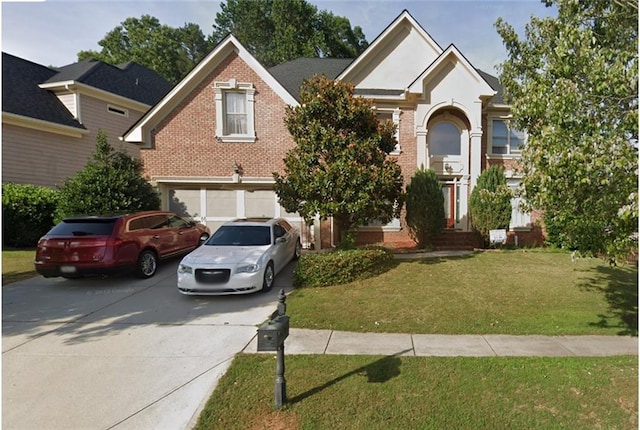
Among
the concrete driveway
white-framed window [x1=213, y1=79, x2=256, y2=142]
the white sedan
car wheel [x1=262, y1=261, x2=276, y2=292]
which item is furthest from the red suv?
white-framed window [x1=213, y1=79, x2=256, y2=142]

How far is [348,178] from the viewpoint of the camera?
7.43m

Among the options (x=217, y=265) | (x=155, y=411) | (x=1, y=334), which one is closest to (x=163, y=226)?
(x=217, y=265)

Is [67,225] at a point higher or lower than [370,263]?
higher

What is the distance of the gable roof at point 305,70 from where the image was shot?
15.5 meters

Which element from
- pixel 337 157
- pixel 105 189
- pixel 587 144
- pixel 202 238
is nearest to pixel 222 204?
pixel 202 238

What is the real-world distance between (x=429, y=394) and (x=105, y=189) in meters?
10.4

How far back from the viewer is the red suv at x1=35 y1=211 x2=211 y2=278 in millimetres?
7090

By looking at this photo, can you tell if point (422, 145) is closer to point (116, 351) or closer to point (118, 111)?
point (116, 351)

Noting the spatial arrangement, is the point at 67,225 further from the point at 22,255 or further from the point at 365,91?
the point at 365,91

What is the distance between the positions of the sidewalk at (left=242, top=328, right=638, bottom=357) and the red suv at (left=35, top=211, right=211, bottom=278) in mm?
4493

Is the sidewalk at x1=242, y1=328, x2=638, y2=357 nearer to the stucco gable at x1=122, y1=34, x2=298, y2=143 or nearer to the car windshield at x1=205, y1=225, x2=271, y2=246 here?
the car windshield at x1=205, y1=225, x2=271, y2=246

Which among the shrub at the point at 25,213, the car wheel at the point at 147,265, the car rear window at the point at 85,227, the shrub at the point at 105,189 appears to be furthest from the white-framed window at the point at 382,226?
the shrub at the point at 25,213

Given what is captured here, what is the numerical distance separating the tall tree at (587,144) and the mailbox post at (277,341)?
3190 mm

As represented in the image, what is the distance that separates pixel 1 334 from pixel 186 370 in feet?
11.1
